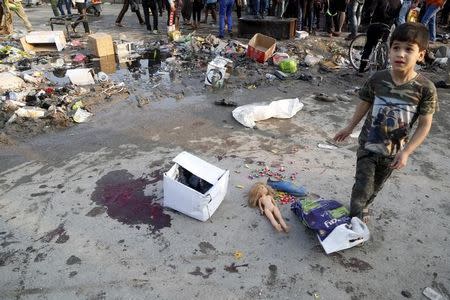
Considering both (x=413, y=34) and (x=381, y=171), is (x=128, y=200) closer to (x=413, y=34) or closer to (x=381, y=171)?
(x=381, y=171)

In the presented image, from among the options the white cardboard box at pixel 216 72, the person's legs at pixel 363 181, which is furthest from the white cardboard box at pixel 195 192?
the white cardboard box at pixel 216 72

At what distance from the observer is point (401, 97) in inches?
81.5

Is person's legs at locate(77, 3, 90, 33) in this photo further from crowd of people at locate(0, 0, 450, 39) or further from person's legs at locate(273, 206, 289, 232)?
person's legs at locate(273, 206, 289, 232)

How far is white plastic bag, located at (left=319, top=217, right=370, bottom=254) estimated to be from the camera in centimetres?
229

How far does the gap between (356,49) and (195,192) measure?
20.8 ft

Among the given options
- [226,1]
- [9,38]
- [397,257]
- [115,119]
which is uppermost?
[226,1]

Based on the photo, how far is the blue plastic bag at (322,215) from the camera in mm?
2387

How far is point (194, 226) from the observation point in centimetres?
267

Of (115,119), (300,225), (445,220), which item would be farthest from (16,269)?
(445,220)

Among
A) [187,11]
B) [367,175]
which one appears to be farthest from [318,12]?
[367,175]

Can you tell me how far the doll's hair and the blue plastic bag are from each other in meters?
0.35

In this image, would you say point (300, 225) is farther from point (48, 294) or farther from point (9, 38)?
point (9, 38)

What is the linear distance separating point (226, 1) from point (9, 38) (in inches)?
242

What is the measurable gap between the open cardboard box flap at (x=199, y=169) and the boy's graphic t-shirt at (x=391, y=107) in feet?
3.94
